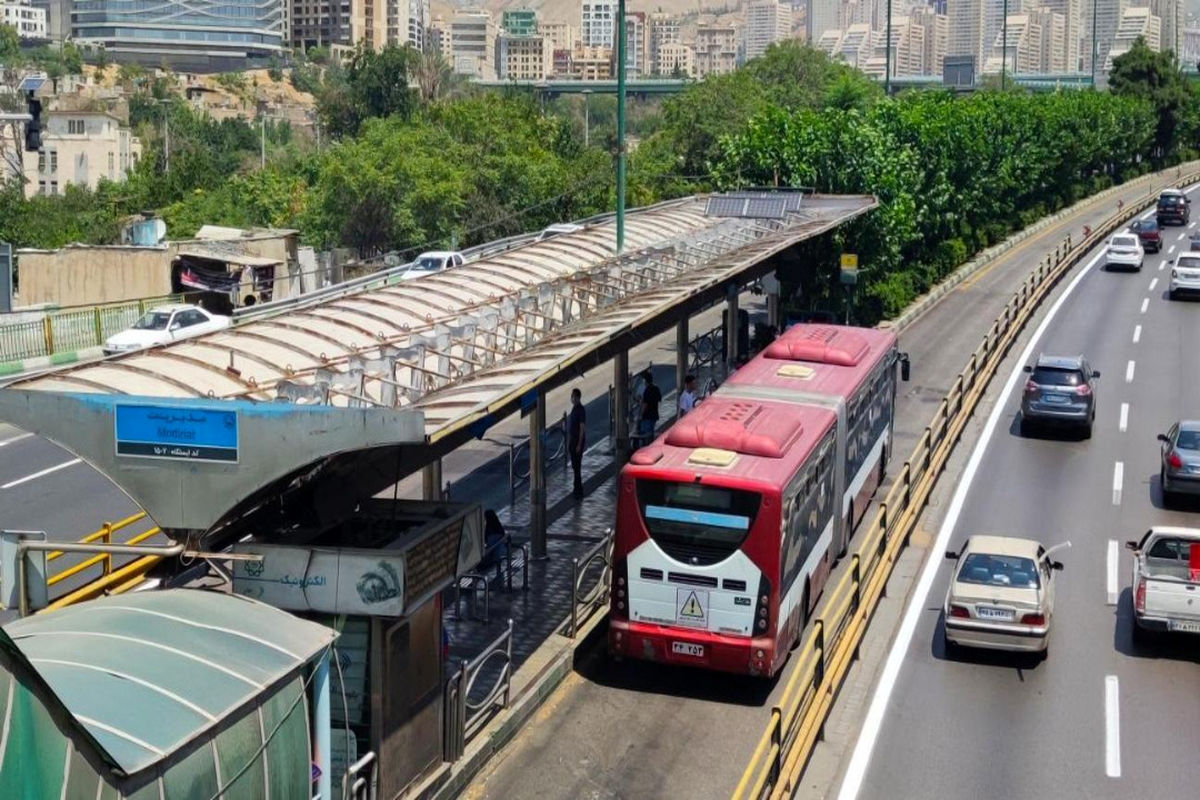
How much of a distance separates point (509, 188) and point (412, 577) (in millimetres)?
55207

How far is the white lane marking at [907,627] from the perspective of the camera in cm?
1745

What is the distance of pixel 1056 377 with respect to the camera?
1341 inches

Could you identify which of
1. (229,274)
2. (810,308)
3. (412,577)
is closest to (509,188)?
(229,274)

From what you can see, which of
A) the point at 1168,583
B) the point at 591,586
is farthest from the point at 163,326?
the point at 1168,583

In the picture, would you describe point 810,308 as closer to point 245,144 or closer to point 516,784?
point 516,784

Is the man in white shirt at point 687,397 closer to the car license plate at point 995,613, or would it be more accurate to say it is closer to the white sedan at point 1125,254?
the car license plate at point 995,613

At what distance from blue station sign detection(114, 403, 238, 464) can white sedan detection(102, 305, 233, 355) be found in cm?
2418

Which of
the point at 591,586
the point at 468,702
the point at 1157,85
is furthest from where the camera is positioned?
the point at 1157,85

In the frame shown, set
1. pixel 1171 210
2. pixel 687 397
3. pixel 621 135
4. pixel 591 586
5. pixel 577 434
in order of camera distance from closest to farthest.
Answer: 1. pixel 591 586
2. pixel 577 434
3. pixel 687 397
4. pixel 621 135
5. pixel 1171 210

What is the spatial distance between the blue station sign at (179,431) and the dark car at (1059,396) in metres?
23.6

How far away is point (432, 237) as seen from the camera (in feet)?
217

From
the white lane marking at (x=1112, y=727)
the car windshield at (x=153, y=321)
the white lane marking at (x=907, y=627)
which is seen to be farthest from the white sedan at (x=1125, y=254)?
the white lane marking at (x=1112, y=727)

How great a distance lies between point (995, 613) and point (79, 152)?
126796 millimetres

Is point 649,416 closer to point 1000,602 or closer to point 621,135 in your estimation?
point 621,135
